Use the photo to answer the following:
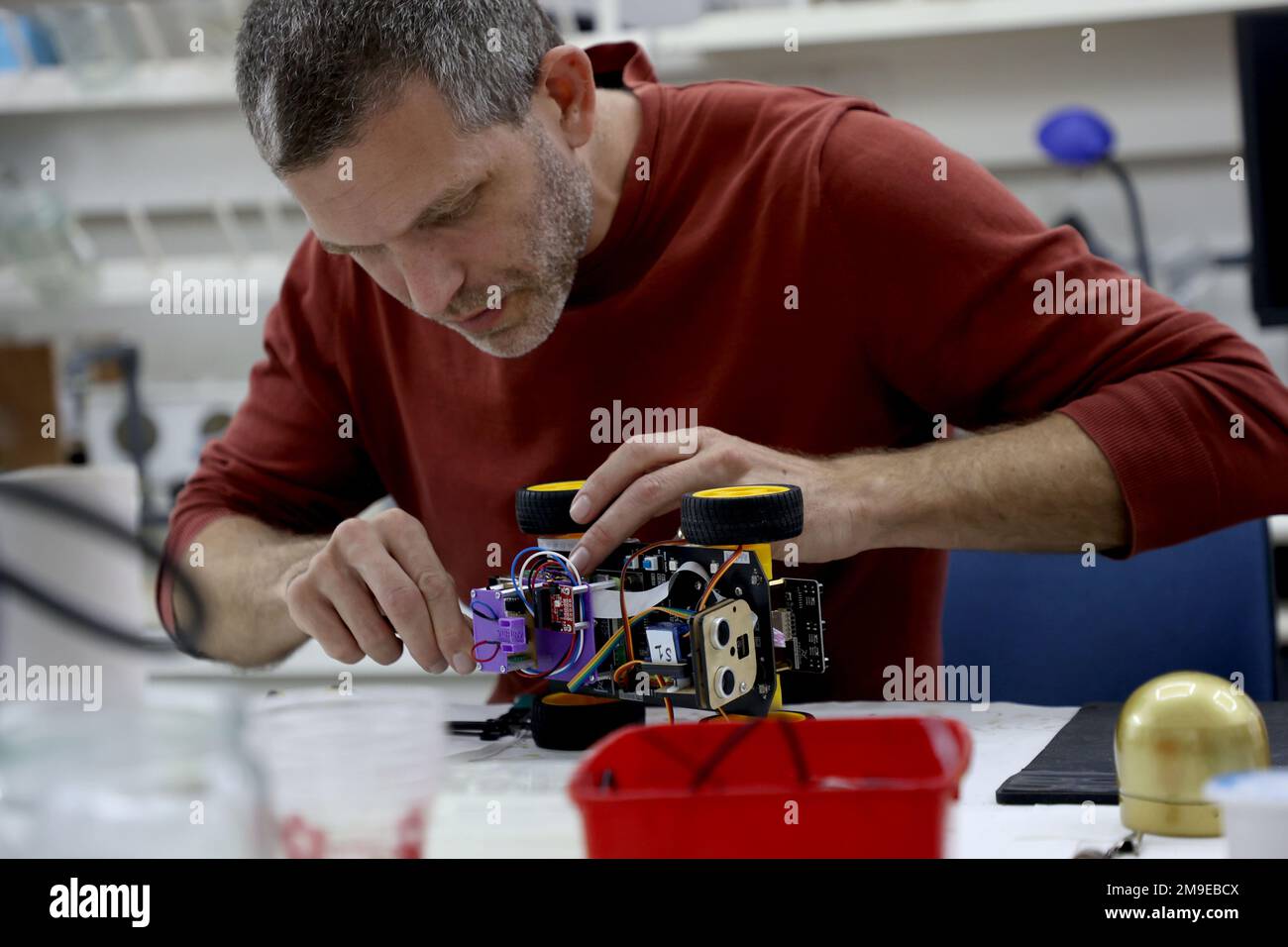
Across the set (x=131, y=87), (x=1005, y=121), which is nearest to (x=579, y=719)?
(x=1005, y=121)

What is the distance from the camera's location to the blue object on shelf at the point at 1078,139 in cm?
212

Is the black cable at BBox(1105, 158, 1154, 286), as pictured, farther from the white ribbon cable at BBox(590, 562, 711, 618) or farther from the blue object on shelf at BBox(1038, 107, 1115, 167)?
the white ribbon cable at BBox(590, 562, 711, 618)

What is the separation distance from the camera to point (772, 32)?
2.17m

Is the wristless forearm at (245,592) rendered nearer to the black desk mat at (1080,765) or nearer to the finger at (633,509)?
the finger at (633,509)

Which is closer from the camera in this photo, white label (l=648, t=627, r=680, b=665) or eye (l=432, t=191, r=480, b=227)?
white label (l=648, t=627, r=680, b=665)

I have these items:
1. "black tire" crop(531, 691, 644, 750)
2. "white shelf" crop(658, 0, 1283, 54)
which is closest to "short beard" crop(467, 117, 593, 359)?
"black tire" crop(531, 691, 644, 750)

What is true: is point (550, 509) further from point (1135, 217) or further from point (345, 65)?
point (1135, 217)

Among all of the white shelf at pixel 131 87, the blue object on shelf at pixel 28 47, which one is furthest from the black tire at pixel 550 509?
the blue object on shelf at pixel 28 47

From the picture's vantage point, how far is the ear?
3.74ft

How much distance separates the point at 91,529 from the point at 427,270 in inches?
19.0

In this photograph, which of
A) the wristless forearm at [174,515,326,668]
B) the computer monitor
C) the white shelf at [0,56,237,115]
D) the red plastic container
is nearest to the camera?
the red plastic container

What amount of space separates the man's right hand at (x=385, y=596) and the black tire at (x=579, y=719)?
0.23 feet
